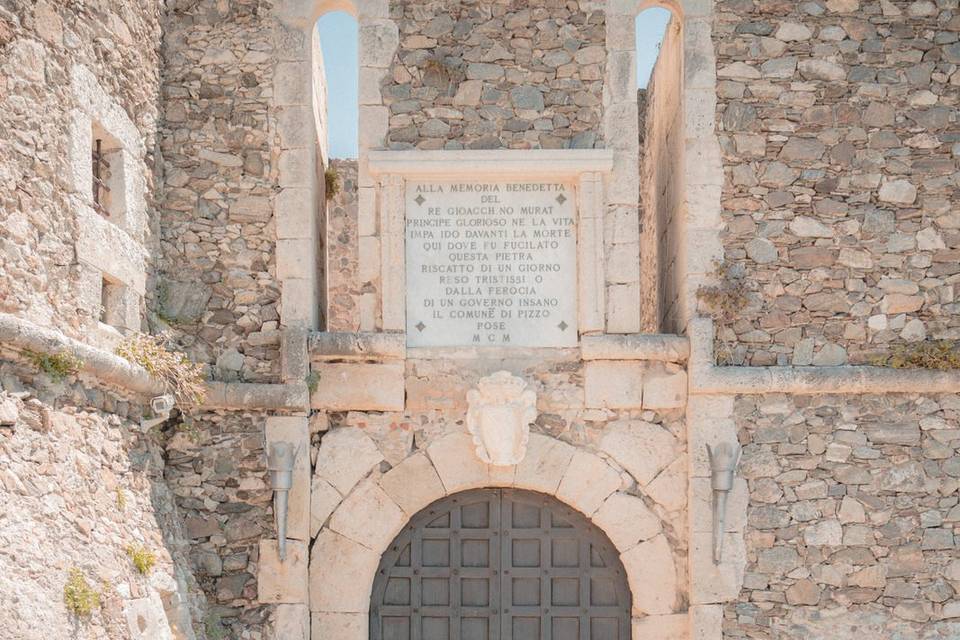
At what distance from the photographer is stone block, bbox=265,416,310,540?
23.8 ft

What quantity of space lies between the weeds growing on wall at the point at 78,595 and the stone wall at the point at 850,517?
12.4 feet

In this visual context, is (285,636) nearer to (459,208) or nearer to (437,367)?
(437,367)

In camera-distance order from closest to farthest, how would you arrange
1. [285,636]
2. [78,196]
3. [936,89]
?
[78,196], [285,636], [936,89]

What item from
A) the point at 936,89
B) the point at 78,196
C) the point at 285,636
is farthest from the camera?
the point at 936,89

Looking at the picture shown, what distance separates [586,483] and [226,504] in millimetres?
2242

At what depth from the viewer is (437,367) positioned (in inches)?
294

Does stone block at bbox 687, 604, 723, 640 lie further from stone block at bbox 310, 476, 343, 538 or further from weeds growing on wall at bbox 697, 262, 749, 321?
stone block at bbox 310, 476, 343, 538

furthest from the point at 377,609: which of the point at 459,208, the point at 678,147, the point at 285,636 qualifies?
the point at 678,147

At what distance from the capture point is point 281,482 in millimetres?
7160

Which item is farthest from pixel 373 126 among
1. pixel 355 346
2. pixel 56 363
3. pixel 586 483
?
pixel 56 363

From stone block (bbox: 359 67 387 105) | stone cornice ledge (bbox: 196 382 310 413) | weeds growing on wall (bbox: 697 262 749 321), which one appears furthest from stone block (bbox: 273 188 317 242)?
weeds growing on wall (bbox: 697 262 749 321)

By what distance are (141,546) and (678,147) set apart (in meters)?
4.24

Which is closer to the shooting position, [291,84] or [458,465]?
[458,465]

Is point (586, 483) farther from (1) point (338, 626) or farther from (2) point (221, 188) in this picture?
(2) point (221, 188)
